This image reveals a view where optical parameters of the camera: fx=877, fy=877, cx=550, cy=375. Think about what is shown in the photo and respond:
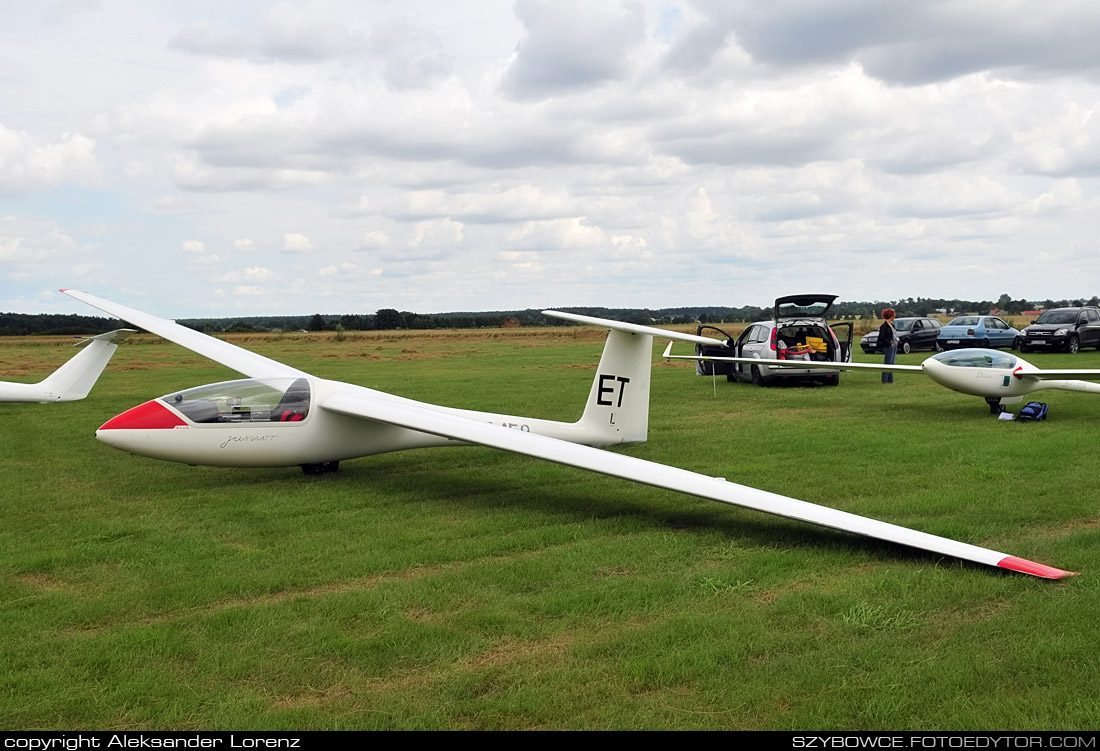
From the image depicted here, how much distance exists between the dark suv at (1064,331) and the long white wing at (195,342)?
30104 millimetres

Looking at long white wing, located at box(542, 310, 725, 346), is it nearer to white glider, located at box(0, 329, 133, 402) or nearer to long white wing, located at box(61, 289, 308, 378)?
long white wing, located at box(61, 289, 308, 378)

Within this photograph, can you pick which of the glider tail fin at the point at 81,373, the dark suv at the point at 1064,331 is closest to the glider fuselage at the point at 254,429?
the glider tail fin at the point at 81,373

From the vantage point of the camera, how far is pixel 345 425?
10.5 m

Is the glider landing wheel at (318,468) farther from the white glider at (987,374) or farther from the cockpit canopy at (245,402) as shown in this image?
the white glider at (987,374)

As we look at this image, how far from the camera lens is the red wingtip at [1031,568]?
6184 mm

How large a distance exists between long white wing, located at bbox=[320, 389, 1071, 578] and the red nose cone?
1.66 m

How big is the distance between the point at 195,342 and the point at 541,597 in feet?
31.2

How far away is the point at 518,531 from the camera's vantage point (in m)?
8.14

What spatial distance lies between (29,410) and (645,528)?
16.0 meters

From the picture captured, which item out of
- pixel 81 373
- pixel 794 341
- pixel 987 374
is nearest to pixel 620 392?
pixel 987 374

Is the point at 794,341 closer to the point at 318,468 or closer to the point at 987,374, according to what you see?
the point at 987,374

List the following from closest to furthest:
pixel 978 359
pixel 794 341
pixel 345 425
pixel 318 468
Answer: pixel 345 425
pixel 318 468
pixel 978 359
pixel 794 341

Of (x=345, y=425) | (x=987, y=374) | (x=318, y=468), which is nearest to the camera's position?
(x=345, y=425)
